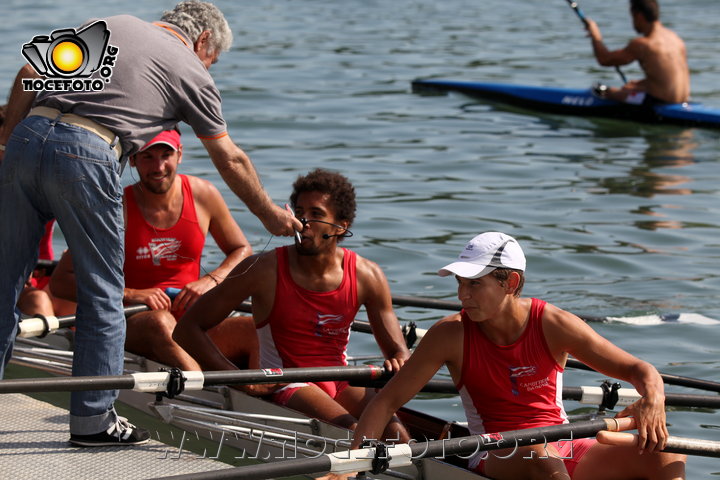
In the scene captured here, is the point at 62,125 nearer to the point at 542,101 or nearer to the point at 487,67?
the point at 542,101

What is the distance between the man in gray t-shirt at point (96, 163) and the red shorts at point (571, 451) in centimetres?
156

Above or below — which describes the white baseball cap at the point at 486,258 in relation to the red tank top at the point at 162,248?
above

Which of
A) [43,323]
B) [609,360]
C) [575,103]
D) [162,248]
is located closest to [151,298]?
[162,248]

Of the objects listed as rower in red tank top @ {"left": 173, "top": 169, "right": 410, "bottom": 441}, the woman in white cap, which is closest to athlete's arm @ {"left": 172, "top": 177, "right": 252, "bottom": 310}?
rower in red tank top @ {"left": 173, "top": 169, "right": 410, "bottom": 441}

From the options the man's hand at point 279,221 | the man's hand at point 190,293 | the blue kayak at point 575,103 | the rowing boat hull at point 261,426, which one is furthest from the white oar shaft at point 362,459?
the blue kayak at point 575,103

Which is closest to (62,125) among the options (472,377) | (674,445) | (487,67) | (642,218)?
(472,377)

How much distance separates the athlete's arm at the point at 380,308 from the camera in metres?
5.57

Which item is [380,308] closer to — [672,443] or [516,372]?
[516,372]

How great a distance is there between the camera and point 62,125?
4625mm

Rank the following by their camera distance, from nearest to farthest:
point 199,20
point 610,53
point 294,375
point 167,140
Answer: point 294,375
point 199,20
point 167,140
point 610,53

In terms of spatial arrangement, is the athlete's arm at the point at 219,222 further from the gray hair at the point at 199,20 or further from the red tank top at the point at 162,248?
the gray hair at the point at 199,20

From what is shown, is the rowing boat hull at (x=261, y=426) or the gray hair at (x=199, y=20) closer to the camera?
the rowing boat hull at (x=261, y=426)

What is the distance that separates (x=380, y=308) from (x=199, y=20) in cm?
167

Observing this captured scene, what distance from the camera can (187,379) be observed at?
4785 millimetres
